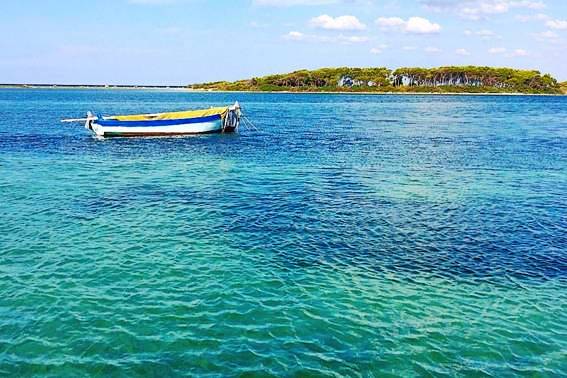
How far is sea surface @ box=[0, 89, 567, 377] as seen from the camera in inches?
464

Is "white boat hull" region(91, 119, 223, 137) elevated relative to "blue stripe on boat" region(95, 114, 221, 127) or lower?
lower

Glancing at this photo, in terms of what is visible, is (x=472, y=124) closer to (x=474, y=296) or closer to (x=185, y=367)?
(x=474, y=296)

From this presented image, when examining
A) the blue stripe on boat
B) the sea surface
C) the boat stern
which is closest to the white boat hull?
the blue stripe on boat

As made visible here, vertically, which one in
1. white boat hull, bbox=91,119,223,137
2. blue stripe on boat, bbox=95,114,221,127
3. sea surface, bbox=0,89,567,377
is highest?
blue stripe on boat, bbox=95,114,221,127

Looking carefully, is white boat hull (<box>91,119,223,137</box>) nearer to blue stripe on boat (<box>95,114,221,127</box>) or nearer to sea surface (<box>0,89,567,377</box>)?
blue stripe on boat (<box>95,114,221,127</box>)

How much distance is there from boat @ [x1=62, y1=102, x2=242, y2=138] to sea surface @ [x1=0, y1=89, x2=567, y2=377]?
20.6 metres

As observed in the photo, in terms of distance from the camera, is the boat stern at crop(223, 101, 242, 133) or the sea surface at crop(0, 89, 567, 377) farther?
the boat stern at crop(223, 101, 242, 133)

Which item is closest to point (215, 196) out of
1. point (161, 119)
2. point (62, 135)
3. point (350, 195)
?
point (350, 195)

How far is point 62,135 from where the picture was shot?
190 ft

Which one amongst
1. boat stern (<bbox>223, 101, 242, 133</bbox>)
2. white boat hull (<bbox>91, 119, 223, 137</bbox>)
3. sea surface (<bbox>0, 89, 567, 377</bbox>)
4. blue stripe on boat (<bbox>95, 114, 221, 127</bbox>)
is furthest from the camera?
boat stern (<bbox>223, 101, 242, 133</bbox>)

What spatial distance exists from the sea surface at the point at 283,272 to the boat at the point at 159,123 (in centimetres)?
2057

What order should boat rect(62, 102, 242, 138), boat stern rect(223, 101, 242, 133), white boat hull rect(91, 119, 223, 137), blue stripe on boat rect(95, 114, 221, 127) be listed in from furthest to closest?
boat stern rect(223, 101, 242, 133) → white boat hull rect(91, 119, 223, 137) → boat rect(62, 102, 242, 138) → blue stripe on boat rect(95, 114, 221, 127)

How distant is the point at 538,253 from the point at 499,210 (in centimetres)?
614

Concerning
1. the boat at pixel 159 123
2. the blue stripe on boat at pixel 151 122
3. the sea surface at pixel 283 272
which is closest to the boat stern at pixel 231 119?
the boat at pixel 159 123
